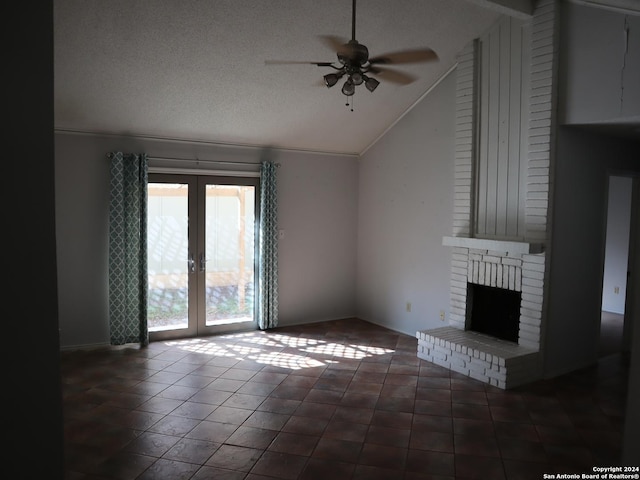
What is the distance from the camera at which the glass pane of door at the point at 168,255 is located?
219 inches

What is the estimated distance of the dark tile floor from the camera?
2982mm

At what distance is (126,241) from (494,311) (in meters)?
4.17

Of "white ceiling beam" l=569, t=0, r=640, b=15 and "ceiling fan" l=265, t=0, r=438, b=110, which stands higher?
"white ceiling beam" l=569, t=0, r=640, b=15

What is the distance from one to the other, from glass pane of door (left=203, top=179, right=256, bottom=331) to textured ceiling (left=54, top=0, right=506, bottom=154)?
2.45ft

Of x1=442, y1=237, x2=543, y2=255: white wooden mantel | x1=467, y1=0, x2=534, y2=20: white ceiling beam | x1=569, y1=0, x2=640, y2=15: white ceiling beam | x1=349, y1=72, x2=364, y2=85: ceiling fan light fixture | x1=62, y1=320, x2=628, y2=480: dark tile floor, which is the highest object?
x1=467, y1=0, x2=534, y2=20: white ceiling beam

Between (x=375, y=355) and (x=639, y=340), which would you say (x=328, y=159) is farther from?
(x=639, y=340)

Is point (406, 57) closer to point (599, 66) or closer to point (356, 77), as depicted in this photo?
point (356, 77)

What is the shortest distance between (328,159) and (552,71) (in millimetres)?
3176

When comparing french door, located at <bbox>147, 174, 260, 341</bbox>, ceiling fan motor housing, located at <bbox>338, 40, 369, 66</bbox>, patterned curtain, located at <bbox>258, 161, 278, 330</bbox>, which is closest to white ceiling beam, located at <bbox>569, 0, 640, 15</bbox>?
ceiling fan motor housing, located at <bbox>338, 40, 369, 66</bbox>

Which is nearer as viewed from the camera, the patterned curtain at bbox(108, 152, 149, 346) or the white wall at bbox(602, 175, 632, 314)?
the patterned curtain at bbox(108, 152, 149, 346)

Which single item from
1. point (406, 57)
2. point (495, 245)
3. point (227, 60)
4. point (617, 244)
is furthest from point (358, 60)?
point (617, 244)

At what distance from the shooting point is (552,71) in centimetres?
422

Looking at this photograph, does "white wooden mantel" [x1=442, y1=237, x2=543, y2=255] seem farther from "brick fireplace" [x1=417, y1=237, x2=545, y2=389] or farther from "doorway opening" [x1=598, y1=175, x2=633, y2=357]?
"doorway opening" [x1=598, y1=175, x2=633, y2=357]

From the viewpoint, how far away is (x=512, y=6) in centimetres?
415
